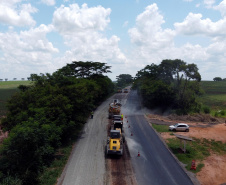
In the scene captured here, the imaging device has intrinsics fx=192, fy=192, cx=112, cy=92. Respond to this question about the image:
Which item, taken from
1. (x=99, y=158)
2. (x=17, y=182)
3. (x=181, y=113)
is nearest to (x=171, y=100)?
(x=181, y=113)

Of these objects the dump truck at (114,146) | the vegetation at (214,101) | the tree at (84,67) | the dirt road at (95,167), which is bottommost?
the dirt road at (95,167)

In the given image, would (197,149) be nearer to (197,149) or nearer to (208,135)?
(197,149)

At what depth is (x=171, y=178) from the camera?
17.1 m

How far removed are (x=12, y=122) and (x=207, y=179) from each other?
22030mm

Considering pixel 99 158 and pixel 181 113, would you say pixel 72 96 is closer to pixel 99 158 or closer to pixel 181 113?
pixel 99 158

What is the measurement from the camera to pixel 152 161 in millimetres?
20641

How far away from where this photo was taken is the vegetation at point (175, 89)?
46.6 metres

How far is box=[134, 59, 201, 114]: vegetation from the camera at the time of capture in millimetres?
46600

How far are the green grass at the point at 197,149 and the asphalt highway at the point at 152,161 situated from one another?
102cm

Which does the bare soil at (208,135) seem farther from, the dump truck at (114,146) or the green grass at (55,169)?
the green grass at (55,169)

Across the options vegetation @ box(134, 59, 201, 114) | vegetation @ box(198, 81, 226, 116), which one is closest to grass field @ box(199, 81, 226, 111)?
vegetation @ box(198, 81, 226, 116)

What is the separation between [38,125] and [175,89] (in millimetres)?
39846

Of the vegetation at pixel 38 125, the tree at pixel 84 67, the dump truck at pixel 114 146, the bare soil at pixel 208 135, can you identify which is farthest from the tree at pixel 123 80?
the dump truck at pixel 114 146

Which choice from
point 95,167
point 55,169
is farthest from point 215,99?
point 55,169
